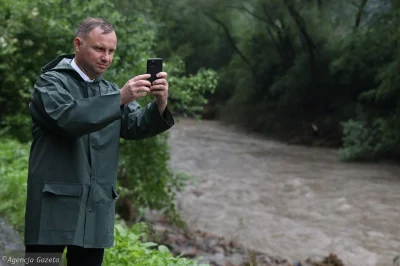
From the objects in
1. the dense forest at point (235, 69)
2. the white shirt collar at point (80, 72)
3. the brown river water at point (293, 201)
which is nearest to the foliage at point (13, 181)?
the dense forest at point (235, 69)

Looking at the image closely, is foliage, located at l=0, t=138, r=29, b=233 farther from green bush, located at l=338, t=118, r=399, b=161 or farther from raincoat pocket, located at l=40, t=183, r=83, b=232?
green bush, located at l=338, t=118, r=399, b=161

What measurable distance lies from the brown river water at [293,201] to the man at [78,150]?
6381mm

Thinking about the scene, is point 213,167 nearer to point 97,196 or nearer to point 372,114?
point 372,114

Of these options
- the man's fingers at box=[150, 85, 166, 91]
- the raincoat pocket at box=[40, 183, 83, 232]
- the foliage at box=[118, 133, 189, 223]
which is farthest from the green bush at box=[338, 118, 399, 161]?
the raincoat pocket at box=[40, 183, 83, 232]

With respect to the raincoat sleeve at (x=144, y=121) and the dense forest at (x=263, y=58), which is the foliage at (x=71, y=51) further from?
the raincoat sleeve at (x=144, y=121)

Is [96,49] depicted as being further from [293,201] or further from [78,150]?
[293,201]

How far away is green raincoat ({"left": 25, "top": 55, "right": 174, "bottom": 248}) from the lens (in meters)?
2.22

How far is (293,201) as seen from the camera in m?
11.9

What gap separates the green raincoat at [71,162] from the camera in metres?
2.22

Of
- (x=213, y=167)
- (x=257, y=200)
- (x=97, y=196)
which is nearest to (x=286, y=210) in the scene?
A: (x=257, y=200)

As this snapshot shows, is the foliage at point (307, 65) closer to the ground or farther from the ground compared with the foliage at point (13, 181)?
farther from the ground

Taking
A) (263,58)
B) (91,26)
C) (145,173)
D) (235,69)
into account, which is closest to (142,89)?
(91,26)

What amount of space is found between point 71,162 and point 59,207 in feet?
0.60

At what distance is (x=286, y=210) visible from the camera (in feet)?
36.7
